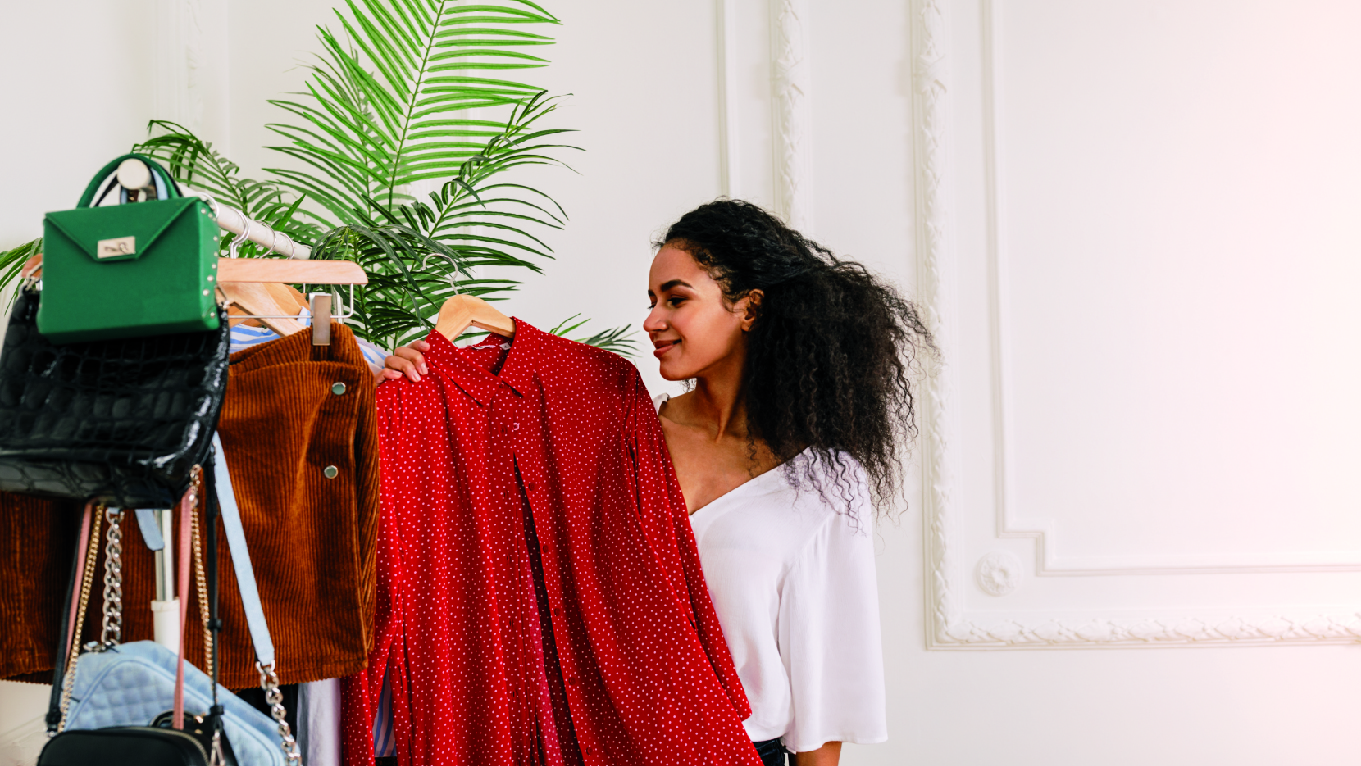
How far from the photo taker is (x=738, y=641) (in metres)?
1.36

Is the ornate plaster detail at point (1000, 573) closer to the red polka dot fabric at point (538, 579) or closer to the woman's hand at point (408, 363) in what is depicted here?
the red polka dot fabric at point (538, 579)

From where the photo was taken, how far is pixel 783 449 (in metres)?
1.44

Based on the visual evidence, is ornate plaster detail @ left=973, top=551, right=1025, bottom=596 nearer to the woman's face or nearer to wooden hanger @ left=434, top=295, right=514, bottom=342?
the woman's face

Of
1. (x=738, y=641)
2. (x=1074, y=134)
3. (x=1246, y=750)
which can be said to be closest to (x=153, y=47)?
(x=738, y=641)

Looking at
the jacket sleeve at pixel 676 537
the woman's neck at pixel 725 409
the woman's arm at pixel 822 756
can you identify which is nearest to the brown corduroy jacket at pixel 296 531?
the jacket sleeve at pixel 676 537

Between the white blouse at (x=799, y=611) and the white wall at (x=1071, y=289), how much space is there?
39.6 inches

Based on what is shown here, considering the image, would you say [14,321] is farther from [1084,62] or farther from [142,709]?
[1084,62]

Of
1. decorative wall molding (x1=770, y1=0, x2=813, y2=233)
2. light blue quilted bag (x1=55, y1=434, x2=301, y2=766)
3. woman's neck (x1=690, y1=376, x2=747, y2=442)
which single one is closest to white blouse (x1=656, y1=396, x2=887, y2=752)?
woman's neck (x1=690, y1=376, x2=747, y2=442)

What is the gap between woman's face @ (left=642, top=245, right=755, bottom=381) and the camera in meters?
1.43

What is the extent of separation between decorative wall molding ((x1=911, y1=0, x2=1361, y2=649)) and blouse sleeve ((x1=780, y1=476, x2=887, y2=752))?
1.01 meters

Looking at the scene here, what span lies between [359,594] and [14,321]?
418 mm

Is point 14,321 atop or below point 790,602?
atop

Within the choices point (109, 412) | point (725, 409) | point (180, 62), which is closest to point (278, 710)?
point (109, 412)

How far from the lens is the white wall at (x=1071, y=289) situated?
2.26 m
